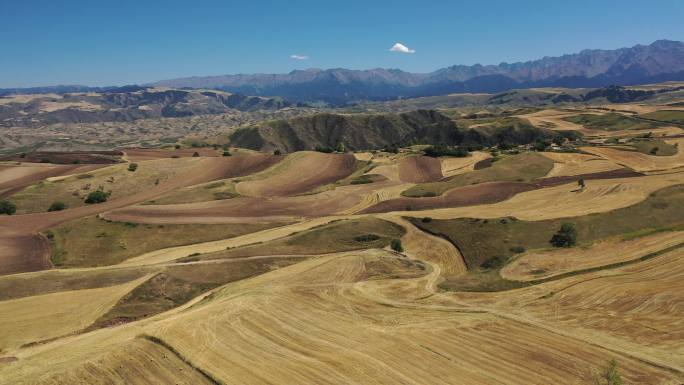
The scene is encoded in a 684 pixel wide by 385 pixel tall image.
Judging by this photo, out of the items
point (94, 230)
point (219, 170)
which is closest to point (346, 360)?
point (94, 230)

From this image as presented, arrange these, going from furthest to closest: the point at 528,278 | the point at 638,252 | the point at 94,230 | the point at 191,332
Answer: the point at 94,230 → the point at 638,252 → the point at 528,278 → the point at 191,332

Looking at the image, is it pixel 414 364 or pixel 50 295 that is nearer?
pixel 414 364

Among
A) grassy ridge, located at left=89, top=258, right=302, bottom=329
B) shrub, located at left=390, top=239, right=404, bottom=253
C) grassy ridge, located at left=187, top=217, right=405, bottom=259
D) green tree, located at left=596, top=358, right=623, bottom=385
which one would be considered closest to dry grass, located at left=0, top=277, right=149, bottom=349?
grassy ridge, located at left=89, top=258, right=302, bottom=329

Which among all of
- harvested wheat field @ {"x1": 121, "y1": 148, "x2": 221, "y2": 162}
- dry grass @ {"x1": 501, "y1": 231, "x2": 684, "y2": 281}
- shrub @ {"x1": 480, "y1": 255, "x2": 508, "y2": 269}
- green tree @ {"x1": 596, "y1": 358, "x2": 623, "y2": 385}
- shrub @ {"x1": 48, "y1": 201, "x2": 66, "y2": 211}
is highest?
harvested wheat field @ {"x1": 121, "y1": 148, "x2": 221, "y2": 162}

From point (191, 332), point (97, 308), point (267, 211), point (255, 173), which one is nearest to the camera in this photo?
point (191, 332)

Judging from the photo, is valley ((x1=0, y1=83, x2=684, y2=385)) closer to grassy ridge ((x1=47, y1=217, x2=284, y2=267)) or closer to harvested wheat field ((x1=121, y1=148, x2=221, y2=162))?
grassy ridge ((x1=47, y1=217, x2=284, y2=267))

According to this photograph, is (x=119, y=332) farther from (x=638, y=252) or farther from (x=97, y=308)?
Result: (x=638, y=252)

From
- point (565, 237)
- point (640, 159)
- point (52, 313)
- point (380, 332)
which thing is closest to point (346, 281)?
point (380, 332)
